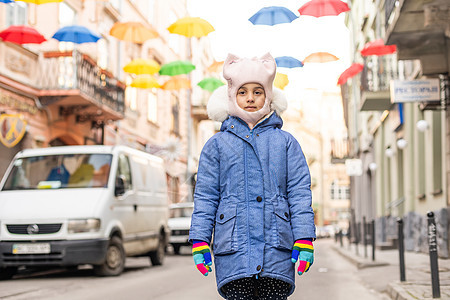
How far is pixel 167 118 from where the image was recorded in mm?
33781

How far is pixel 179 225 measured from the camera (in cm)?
2102

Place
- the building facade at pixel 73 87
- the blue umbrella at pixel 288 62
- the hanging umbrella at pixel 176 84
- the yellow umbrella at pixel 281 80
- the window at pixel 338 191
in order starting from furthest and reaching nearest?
the window at pixel 338 191, the hanging umbrella at pixel 176 84, the building facade at pixel 73 87, the yellow umbrella at pixel 281 80, the blue umbrella at pixel 288 62

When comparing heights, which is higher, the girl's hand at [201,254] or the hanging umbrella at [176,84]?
the hanging umbrella at [176,84]

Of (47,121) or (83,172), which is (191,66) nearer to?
(47,121)

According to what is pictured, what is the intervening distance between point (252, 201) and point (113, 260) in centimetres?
833

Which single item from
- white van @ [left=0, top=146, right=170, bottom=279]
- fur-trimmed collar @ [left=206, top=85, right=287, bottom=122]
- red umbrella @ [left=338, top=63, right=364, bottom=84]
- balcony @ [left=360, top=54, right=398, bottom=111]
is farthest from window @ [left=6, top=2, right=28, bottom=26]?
fur-trimmed collar @ [left=206, top=85, right=287, bottom=122]

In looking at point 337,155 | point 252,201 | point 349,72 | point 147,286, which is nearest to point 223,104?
point 252,201

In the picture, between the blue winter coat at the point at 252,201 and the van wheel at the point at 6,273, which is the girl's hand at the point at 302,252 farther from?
the van wheel at the point at 6,273

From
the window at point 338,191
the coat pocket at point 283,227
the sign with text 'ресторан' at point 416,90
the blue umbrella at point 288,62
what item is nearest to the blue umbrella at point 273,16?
the blue umbrella at point 288,62

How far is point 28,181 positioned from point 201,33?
5045 millimetres

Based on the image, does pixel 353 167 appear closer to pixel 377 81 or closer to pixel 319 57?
pixel 377 81

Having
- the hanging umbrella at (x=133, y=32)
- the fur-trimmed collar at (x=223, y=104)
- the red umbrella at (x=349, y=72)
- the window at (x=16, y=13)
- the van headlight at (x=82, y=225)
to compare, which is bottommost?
the van headlight at (x=82, y=225)

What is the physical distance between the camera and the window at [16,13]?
1750 centimetres

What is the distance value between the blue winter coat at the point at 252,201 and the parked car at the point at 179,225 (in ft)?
52.7
